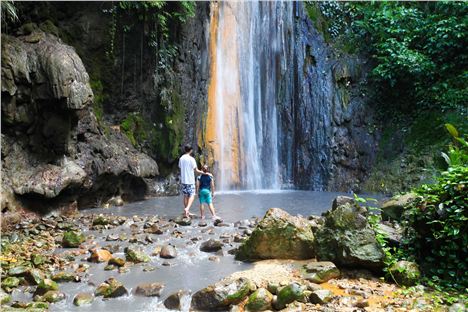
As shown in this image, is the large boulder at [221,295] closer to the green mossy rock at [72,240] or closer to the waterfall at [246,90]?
the green mossy rock at [72,240]

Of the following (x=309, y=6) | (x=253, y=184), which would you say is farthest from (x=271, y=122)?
(x=309, y=6)

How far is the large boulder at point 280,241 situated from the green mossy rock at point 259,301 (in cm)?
134

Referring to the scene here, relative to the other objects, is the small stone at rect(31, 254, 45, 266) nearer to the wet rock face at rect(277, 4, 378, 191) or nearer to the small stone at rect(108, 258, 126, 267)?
the small stone at rect(108, 258, 126, 267)

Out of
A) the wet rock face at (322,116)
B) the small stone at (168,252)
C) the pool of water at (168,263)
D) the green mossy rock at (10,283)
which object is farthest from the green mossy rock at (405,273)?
the wet rock face at (322,116)

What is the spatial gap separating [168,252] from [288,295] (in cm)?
231

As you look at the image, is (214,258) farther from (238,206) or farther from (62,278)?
(238,206)

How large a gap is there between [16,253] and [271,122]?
12.2 meters

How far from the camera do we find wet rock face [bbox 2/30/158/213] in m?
7.97

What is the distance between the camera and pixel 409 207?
5344 mm

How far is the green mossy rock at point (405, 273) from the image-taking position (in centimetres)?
445

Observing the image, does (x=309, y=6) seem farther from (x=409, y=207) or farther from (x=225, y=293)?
(x=225, y=293)

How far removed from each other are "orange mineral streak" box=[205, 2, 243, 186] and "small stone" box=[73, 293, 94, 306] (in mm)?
10294

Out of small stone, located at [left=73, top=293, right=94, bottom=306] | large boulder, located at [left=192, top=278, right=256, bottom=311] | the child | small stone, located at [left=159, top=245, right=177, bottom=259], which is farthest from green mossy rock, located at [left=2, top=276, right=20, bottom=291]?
the child

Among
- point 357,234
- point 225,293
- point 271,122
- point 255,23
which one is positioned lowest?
point 225,293
